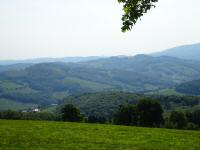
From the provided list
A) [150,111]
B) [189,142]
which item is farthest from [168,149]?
[150,111]

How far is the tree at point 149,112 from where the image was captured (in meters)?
101

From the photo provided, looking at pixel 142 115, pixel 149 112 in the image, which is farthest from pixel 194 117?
pixel 142 115

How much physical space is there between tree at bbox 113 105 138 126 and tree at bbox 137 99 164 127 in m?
2.69

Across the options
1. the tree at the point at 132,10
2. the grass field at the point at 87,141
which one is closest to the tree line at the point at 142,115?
the grass field at the point at 87,141

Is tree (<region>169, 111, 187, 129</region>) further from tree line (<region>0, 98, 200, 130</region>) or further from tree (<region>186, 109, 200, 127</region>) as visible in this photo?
tree (<region>186, 109, 200, 127</region>)

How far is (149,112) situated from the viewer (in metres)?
101

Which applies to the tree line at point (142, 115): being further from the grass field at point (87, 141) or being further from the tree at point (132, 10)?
the tree at point (132, 10)

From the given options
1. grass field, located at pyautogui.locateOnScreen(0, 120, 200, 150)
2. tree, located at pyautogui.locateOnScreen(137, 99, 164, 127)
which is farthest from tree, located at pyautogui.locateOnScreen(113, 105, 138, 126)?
grass field, located at pyautogui.locateOnScreen(0, 120, 200, 150)

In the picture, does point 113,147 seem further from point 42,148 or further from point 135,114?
point 135,114

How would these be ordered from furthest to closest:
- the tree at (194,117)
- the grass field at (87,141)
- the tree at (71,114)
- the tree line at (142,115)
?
the tree at (194,117) < the tree at (71,114) < the tree line at (142,115) < the grass field at (87,141)

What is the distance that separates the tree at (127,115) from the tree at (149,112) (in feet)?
8.82

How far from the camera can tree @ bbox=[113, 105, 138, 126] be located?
104 metres

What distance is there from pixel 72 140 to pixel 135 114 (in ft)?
249

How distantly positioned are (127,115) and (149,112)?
795 cm
